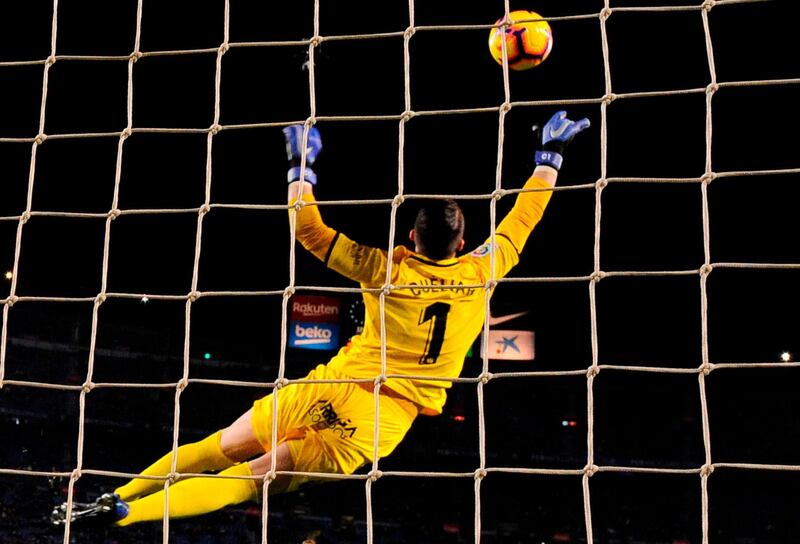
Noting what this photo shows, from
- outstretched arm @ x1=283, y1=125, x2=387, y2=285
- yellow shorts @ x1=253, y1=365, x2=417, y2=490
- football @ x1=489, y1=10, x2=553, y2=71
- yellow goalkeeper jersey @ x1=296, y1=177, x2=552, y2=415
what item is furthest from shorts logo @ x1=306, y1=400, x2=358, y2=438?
football @ x1=489, y1=10, x2=553, y2=71

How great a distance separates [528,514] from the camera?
32.9ft

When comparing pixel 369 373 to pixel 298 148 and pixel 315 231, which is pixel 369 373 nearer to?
pixel 315 231

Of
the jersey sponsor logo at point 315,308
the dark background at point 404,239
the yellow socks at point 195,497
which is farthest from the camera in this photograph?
the jersey sponsor logo at point 315,308

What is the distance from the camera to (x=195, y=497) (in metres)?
2.96

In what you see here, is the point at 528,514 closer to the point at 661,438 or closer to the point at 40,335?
the point at 661,438

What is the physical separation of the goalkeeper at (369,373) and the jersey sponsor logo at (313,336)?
8.01 m

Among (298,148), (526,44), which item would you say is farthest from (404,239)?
(298,148)

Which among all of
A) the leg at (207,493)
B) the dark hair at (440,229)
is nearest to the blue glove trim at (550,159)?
the dark hair at (440,229)

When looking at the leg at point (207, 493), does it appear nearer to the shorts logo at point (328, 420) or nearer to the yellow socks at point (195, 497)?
the yellow socks at point (195, 497)

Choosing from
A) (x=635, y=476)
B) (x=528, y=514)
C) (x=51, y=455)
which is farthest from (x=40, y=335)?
(x=635, y=476)

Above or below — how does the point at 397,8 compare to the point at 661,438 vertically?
above

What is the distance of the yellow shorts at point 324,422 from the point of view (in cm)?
293

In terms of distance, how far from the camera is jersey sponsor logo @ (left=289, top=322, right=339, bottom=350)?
11.1 metres

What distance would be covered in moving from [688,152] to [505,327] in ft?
14.4
